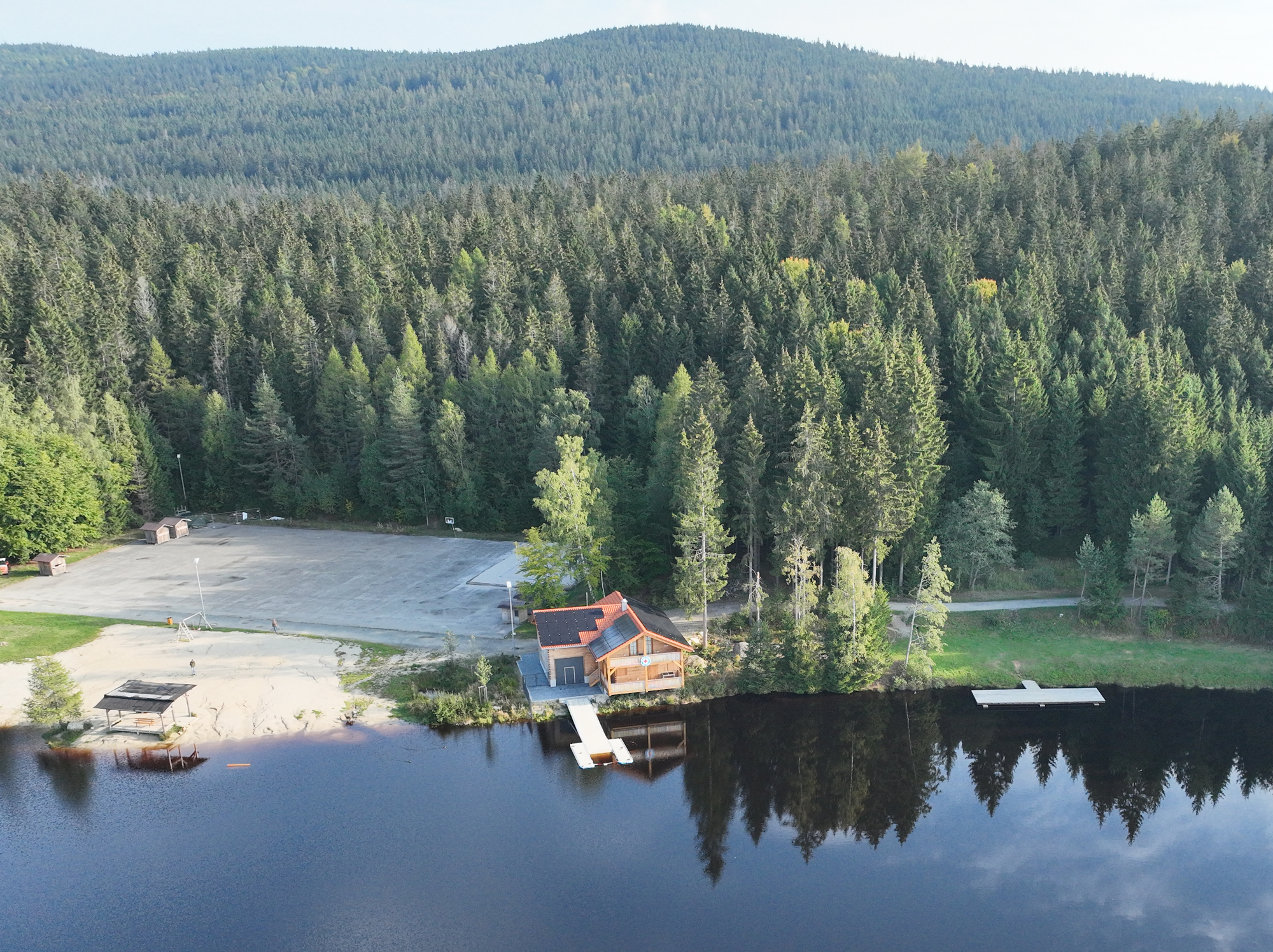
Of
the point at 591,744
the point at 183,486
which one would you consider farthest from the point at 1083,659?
the point at 183,486

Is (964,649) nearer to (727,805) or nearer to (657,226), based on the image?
(727,805)

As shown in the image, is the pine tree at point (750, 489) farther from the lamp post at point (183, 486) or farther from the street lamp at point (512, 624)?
the lamp post at point (183, 486)

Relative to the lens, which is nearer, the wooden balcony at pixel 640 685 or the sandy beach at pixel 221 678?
the sandy beach at pixel 221 678

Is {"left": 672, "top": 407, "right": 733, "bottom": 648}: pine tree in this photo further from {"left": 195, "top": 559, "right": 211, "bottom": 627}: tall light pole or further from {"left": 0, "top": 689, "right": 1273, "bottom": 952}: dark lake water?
{"left": 195, "top": 559, "right": 211, "bottom": 627}: tall light pole

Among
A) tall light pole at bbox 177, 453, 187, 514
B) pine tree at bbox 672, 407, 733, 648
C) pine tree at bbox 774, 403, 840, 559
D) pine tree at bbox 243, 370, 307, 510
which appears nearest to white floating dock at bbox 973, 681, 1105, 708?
pine tree at bbox 774, 403, 840, 559

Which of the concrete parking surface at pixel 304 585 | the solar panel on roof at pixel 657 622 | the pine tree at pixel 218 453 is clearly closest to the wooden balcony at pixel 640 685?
the solar panel on roof at pixel 657 622

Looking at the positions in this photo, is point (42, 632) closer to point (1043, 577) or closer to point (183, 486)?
point (183, 486)

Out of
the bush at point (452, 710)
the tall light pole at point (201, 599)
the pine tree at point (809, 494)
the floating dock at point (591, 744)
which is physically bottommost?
the floating dock at point (591, 744)
